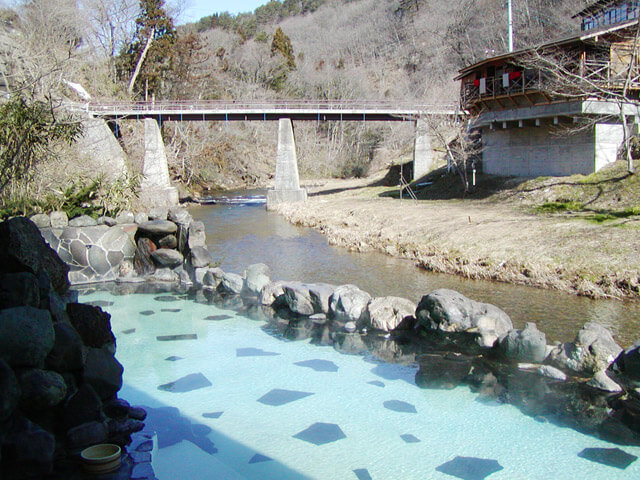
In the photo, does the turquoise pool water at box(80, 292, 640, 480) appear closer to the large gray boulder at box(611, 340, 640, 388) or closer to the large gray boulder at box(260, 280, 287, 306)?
the large gray boulder at box(611, 340, 640, 388)

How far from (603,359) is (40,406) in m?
8.00

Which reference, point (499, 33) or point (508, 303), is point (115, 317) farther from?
point (499, 33)

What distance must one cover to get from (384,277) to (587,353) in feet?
26.5

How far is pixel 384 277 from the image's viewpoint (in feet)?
55.2

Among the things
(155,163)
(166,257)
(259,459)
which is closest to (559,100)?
(166,257)

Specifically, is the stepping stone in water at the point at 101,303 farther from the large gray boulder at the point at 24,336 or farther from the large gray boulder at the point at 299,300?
the large gray boulder at the point at 24,336

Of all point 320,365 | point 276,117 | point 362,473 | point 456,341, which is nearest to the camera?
point 362,473

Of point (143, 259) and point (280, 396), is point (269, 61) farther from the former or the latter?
point (280, 396)

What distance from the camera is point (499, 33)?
211ft

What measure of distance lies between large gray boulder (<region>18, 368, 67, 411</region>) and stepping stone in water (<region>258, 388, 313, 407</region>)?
363 centimetres

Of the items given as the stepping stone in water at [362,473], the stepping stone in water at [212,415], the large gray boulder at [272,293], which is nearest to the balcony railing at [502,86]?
the large gray boulder at [272,293]

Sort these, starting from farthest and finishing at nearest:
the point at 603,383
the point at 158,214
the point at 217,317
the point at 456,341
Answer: the point at 158,214, the point at 217,317, the point at 456,341, the point at 603,383

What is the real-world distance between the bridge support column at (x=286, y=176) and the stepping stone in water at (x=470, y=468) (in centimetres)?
3382

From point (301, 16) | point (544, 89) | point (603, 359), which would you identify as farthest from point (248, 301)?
point (301, 16)
